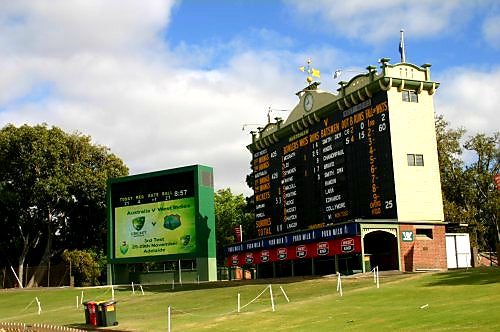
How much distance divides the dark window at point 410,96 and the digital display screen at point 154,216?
21206 millimetres

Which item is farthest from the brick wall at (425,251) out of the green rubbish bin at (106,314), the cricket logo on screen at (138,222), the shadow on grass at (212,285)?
the cricket logo on screen at (138,222)

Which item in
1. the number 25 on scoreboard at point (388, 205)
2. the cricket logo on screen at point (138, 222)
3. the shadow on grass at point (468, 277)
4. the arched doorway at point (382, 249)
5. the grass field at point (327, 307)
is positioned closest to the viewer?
the grass field at point (327, 307)

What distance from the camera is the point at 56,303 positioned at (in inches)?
1822

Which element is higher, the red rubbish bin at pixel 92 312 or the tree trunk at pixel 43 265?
the tree trunk at pixel 43 265

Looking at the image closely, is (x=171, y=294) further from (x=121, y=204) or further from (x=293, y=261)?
(x=121, y=204)

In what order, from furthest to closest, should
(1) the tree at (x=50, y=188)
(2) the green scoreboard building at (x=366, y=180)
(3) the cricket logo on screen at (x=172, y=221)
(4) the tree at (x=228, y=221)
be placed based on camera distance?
1. (4) the tree at (x=228, y=221)
2. (1) the tree at (x=50, y=188)
3. (3) the cricket logo on screen at (x=172, y=221)
4. (2) the green scoreboard building at (x=366, y=180)

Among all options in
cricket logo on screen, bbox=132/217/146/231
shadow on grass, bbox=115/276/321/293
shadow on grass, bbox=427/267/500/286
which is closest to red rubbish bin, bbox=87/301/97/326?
shadow on grass, bbox=115/276/321/293

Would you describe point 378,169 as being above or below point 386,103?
below

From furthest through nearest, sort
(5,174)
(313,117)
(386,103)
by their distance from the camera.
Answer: (5,174) < (313,117) < (386,103)

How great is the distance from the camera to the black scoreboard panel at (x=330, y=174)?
35938 mm

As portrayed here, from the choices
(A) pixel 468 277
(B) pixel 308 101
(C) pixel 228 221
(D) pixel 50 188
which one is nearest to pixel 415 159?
(A) pixel 468 277

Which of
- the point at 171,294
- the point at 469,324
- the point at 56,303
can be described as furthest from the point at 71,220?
the point at 469,324

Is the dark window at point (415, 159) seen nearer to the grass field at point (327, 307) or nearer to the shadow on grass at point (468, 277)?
the grass field at point (327, 307)

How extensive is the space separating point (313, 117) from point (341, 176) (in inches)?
200
